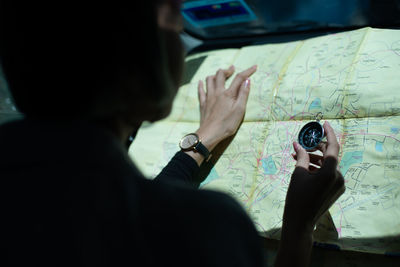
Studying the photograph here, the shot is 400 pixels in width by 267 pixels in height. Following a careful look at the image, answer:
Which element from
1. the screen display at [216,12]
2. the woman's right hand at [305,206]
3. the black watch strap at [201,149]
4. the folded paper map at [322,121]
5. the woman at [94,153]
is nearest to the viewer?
the woman at [94,153]

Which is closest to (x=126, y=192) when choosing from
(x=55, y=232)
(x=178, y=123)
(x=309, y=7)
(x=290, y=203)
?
(x=55, y=232)

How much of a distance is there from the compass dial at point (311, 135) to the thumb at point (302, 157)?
0.05m

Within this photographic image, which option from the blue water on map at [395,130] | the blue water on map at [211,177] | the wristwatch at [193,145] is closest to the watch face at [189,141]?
the wristwatch at [193,145]

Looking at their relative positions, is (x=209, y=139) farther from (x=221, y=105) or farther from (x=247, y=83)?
(x=247, y=83)

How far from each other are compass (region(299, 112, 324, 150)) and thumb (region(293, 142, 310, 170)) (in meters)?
0.05

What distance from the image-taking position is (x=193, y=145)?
1.09m

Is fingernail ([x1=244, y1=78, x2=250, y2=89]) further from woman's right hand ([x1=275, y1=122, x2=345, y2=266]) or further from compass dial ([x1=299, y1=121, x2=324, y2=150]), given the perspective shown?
woman's right hand ([x1=275, y1=122, x2=345, y2=266])

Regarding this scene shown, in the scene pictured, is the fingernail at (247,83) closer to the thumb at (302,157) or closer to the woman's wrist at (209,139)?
the woman's wrist at (209,139)

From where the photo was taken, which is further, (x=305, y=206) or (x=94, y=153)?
(x=305, y=206)

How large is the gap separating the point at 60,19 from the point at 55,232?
0.25 m

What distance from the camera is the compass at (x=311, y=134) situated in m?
0.91

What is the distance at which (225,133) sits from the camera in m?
1.12

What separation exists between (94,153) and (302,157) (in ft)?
1.84

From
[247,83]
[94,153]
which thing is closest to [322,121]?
[247,83]
